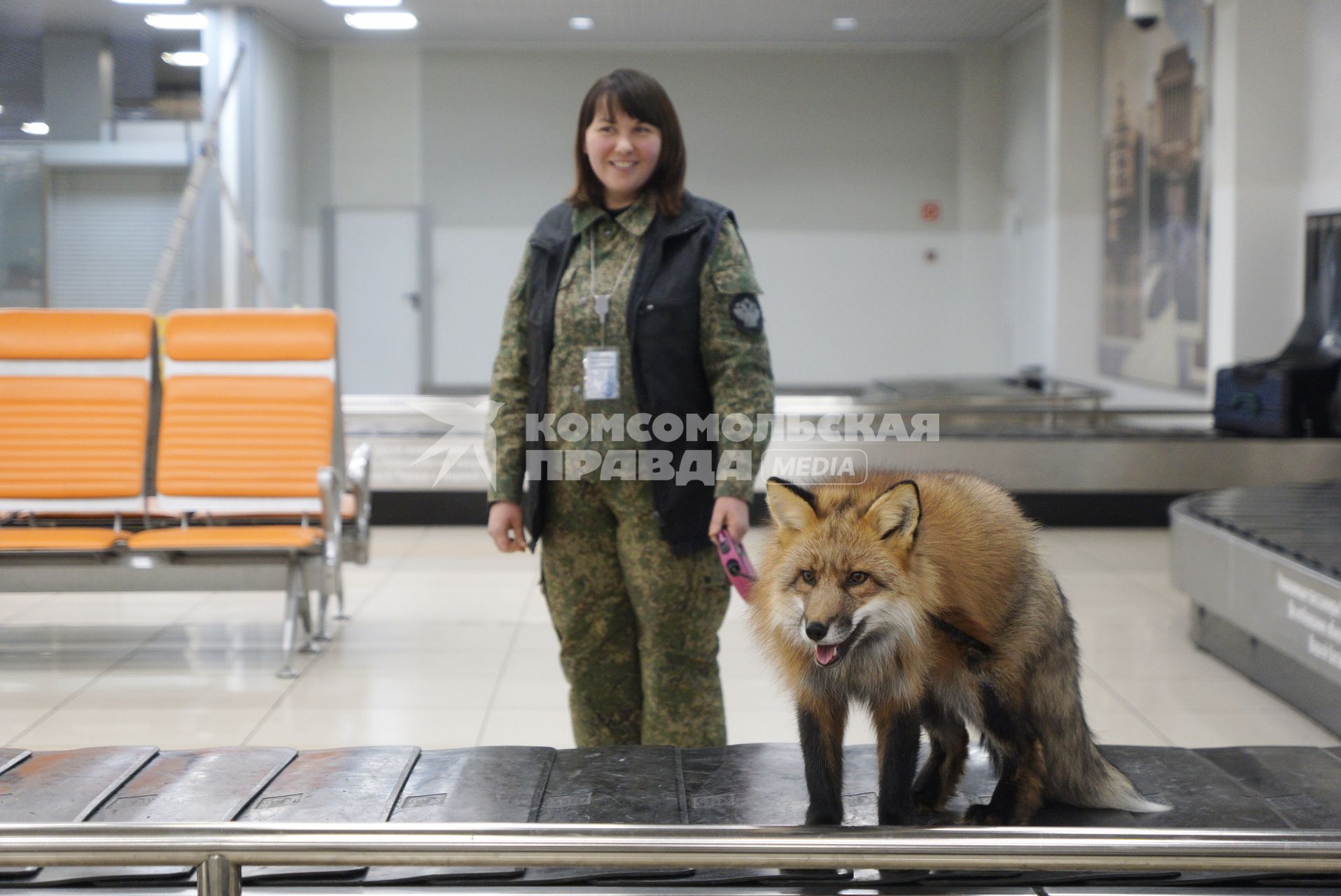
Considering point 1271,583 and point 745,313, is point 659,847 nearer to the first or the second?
point 745,313

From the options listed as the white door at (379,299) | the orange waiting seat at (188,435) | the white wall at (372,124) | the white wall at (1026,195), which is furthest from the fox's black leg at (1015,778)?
the white wall at (1026,195)

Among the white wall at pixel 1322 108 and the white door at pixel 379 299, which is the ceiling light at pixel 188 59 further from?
the white wall at pixel 1322 108

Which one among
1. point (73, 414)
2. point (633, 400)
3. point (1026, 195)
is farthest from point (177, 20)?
point (633, 400)

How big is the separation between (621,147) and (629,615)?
3.10 feet

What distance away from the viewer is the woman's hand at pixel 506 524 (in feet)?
7.87

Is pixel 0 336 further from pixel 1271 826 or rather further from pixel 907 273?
pixel 907 273

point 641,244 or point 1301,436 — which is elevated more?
point 641,244

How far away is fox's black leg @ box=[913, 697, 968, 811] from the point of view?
1599 mm

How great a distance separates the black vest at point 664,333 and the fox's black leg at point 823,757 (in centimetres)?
92

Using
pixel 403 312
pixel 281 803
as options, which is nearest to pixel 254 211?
pixel 403 312

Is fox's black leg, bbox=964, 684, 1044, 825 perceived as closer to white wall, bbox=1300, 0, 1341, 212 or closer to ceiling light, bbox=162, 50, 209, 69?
white wall, bbox=1300, 0, 1341, 212

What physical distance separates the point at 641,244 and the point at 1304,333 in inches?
204

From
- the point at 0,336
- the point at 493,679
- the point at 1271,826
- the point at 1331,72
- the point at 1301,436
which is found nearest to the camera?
the point at 1271,826

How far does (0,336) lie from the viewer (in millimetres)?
4625
